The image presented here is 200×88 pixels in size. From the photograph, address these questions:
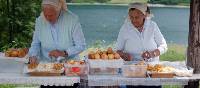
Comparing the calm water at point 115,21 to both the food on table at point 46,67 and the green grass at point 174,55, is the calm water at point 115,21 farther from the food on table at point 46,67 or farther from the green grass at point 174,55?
the food on table at point 46,67

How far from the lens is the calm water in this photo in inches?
656

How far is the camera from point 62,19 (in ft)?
17.0

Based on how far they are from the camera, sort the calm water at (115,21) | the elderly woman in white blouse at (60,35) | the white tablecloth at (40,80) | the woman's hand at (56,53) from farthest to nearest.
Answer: the calm water at (115,21), the elderly woman in white blouse at (60,35), the woman's hand at (56,53), the white tablecloth at (40,80)

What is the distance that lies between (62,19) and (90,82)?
3.25 ft

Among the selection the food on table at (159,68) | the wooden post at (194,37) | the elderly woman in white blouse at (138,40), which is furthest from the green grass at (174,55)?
the food on table at (159,68)

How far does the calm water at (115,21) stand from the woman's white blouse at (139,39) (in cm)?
977

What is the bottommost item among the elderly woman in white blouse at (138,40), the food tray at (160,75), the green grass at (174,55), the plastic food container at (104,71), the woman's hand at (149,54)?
the green grass at (174,55)

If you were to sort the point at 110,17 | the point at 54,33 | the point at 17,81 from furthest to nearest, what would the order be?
the point at 110,17 < the point at 54,33 < the point at 17,81

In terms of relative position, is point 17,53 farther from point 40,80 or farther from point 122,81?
point 122,81

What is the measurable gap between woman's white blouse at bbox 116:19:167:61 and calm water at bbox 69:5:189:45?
977 cm

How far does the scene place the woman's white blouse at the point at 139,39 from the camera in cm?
525

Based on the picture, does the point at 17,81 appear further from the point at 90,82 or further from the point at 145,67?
the point at 145,67

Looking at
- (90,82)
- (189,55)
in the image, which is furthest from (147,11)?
(90,82)

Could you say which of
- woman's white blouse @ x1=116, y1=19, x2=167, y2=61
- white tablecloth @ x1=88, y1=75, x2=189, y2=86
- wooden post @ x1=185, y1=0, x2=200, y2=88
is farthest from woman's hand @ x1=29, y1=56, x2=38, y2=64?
wooden post @ x1=185, y1=0, x2=200, y2=88
